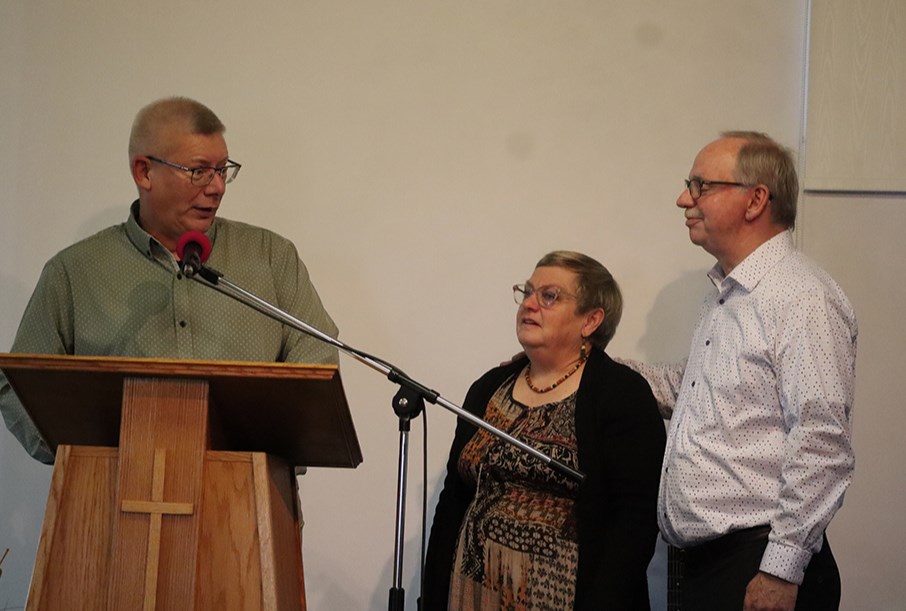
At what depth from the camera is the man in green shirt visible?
9.71ft

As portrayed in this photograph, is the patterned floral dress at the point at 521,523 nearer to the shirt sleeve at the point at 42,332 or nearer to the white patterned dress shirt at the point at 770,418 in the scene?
the white patterned dress shirt at the point at 770,418

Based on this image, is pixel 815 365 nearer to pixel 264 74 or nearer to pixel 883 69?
pixel 883 69

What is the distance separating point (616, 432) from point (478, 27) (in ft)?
5.68

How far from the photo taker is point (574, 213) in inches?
157

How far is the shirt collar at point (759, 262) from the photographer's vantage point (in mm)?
2822

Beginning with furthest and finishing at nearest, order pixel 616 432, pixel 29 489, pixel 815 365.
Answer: pixel 29 489, pixel 616 432, pixel 815 365

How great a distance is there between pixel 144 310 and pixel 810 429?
1792 millimetres

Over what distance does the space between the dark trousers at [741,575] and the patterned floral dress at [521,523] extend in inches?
15.2

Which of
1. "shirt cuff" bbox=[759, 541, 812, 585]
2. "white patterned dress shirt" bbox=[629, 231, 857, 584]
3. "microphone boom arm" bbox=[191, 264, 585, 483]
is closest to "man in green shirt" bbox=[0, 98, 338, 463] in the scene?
"microphone boom arm" bbox=[191, 264, 585, 483]

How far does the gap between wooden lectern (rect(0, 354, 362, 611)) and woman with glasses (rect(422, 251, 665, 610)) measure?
37.7 inches

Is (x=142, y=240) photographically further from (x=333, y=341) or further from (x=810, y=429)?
(x=810, y=429)

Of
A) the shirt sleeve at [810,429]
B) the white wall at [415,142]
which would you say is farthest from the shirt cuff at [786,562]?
the white wall at [415,142]

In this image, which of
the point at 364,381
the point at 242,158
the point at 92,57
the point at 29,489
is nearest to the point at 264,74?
the point at 242,158

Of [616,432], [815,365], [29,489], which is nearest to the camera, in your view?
[815,365]
